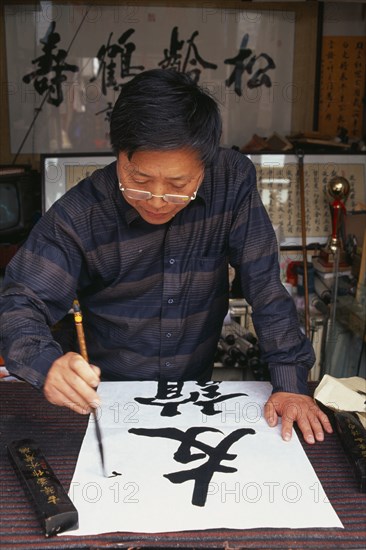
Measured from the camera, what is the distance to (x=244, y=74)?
13.1ft

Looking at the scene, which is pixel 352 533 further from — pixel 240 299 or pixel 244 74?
pixel 244 74

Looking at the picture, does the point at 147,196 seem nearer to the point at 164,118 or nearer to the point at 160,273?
the point at 164,118

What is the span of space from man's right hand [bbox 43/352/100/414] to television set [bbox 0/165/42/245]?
87.5 inches

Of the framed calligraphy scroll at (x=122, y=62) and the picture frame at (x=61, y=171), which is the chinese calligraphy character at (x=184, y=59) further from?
the picture frame at (x=61, y=171)

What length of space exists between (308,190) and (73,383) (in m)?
2.78

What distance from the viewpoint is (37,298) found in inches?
65.6

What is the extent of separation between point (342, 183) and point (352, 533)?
2.77 m

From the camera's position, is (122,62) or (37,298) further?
(122,62)

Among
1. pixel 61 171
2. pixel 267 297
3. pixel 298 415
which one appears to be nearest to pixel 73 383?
pixel 298 415

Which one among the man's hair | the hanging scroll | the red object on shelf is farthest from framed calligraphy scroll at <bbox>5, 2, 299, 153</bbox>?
the man's hair

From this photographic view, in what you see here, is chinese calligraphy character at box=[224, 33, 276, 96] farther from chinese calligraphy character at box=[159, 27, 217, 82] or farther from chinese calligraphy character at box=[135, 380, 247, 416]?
chinese calligraphy character at box=[135, 380, 247, 416]

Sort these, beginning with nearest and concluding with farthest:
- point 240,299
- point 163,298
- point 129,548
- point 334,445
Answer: point 129,548 → point 334,445 → point 163,298 → point 240,299

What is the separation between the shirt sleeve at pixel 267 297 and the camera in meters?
1.76

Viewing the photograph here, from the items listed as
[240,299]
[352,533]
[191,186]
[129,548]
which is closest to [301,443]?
[352,533]
